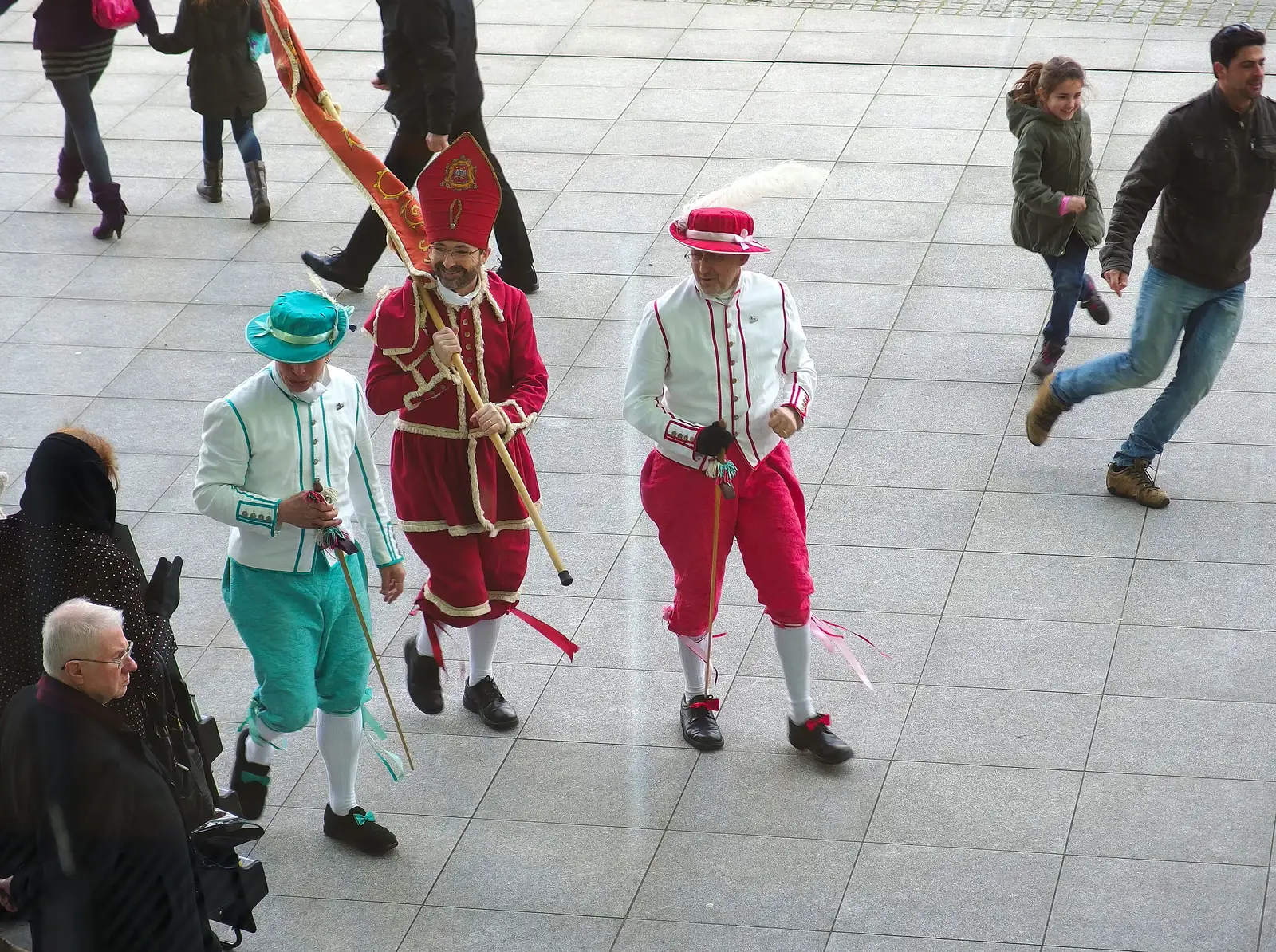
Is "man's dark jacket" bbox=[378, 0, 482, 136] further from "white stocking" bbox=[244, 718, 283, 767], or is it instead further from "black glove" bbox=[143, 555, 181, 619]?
"black glove" bbox=[143, 555, 181, 619]

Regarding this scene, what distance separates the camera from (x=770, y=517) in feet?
19.8

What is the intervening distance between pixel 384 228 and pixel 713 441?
441 cm

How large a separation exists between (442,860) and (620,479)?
2.67 metres

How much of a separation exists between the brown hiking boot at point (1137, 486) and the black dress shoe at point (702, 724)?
2353 millimetres

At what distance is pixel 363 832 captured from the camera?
5828 millimetres

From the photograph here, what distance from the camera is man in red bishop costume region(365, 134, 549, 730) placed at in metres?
5.87

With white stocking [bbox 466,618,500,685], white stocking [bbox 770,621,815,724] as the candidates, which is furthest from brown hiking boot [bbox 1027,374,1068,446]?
white stocking [bbox 466,618,500,685]

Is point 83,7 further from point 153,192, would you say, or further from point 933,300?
point 933,300

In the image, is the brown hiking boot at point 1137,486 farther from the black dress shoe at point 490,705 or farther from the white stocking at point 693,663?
the black dress shoe at point 490,705

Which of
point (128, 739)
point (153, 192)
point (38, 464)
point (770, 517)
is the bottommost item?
point (153, 192)

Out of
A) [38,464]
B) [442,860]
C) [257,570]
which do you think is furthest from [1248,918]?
[38,464]

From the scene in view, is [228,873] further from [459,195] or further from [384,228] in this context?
[384,228]

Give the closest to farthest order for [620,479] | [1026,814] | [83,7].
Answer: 1. [1026,814]
2. [620,479]
3. [83,7]

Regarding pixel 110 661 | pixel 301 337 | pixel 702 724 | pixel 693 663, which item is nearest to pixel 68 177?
pixel 301 337
